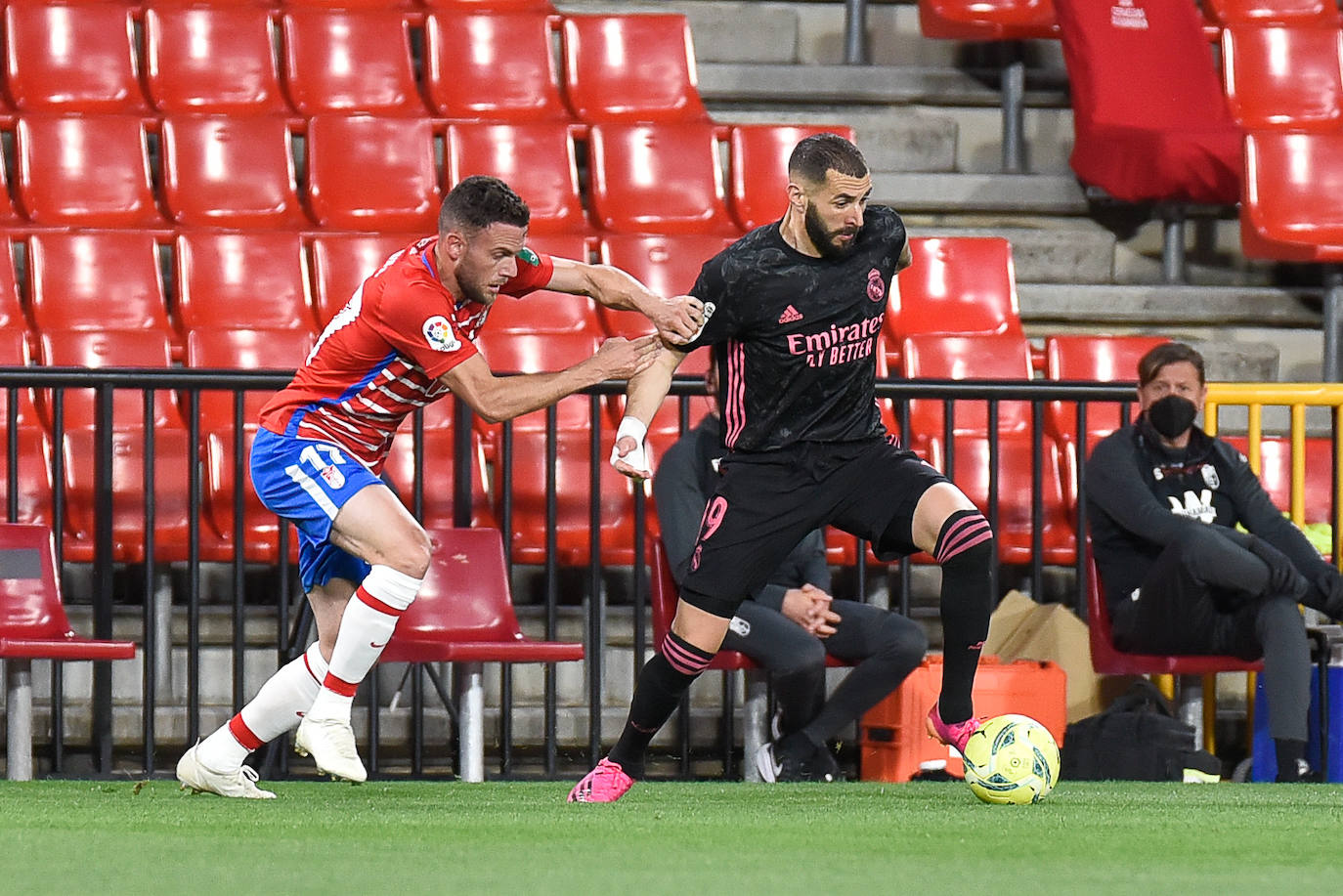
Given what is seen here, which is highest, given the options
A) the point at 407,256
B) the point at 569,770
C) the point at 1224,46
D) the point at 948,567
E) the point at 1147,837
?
the point at 1224,46

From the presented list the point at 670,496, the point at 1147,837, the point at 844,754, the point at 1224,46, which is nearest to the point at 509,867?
the point at 1147,837

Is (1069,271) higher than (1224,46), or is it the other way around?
(1224,46)

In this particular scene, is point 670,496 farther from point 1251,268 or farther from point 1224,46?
point 1224,46

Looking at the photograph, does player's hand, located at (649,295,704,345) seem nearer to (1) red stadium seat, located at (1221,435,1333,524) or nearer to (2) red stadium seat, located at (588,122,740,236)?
(1) red stadium seat, located at (1221,435,1333,524)

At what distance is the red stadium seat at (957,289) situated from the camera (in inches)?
360

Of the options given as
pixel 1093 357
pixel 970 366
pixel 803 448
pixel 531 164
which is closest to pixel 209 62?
pixel 531 164

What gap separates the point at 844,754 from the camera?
754cm

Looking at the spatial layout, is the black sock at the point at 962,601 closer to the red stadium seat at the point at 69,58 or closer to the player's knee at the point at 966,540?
the player's knee at the point at 966,540

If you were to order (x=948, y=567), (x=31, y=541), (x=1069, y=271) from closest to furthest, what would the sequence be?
1. (x=948, y=567)
2. (x=31, y=541)
3. (x=1069, y=271)

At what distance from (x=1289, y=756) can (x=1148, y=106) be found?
4.34 meters

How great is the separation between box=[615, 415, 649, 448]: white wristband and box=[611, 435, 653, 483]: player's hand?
0.7 inches

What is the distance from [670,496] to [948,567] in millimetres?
1760

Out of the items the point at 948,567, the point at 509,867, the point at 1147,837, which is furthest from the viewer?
the point at 948,567

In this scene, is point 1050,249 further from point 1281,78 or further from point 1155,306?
point 1281,78
